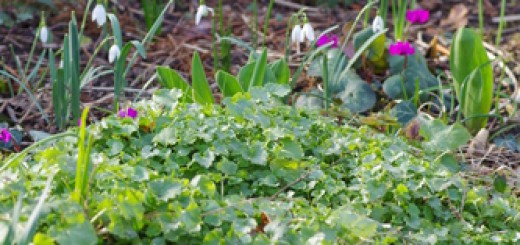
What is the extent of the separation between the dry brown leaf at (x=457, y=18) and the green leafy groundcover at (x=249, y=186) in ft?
5.55

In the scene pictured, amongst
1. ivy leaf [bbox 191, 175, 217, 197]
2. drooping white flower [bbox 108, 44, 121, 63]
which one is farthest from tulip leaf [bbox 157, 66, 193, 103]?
ivy leaf [bbox 191, 175, 217, 197]

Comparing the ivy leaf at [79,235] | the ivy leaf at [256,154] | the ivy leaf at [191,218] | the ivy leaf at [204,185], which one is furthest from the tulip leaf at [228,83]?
the ivy leaf at [79,235]

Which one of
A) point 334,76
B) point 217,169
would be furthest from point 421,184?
point 334,76

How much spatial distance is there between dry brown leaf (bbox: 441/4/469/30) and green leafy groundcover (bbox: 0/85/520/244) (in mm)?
1693

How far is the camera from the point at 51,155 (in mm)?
1778

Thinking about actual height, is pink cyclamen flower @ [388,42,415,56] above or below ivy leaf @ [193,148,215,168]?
above

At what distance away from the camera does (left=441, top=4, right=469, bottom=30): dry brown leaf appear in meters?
3.97

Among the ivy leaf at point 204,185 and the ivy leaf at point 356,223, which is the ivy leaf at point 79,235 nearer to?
the ivy leaf at point 204,185

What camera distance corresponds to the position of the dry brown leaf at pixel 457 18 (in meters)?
3.97

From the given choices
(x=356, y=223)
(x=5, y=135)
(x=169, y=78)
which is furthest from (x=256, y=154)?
(x=5, y=135)

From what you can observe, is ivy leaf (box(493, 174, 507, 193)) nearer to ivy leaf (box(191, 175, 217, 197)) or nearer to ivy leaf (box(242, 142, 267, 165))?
ivy leaf (box(242, 142, 267, 165))

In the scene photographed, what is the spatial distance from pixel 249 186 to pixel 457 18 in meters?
2.39

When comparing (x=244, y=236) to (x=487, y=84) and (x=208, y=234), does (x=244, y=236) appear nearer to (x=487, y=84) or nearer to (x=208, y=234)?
(x=208, y=234)

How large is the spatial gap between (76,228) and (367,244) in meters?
0.63
